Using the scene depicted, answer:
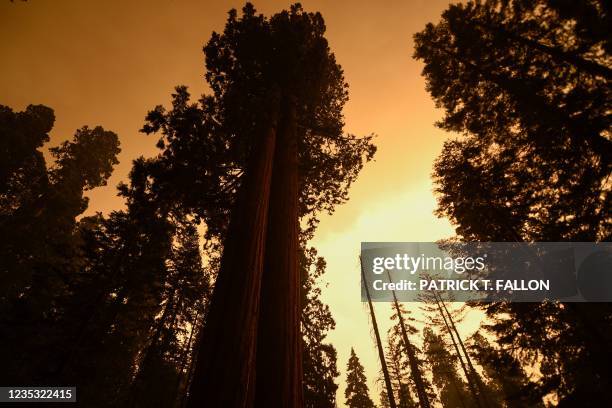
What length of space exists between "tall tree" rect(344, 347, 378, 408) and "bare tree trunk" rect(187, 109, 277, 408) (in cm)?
3934

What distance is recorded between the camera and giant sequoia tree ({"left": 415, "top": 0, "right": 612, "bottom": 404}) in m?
6.59

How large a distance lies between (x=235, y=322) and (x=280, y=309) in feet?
2.37

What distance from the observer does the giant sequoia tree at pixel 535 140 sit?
659 centimetres

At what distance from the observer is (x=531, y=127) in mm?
7801

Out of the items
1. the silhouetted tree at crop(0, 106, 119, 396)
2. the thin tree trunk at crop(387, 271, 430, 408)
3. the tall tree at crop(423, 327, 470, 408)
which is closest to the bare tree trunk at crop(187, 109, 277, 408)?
the silhouetted tree at crop(0, 106, 119, 396)

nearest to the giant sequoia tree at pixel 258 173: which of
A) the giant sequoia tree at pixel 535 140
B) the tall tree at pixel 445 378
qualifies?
the giant sequoia tree at pixel 535 140

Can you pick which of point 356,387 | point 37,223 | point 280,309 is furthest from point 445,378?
point 37,223

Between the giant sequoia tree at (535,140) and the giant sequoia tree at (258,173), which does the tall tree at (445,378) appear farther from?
the giant sequoia tree at (258,173)

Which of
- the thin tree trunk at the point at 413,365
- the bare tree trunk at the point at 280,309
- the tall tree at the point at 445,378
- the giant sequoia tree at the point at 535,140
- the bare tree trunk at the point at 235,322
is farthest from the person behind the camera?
the tall tree at the point at 445,378

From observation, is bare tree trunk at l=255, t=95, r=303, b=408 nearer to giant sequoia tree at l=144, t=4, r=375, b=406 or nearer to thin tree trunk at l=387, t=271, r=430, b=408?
giant sequoia tree at l=144, t=4, r=375, b=406

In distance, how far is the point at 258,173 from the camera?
3.96 metres

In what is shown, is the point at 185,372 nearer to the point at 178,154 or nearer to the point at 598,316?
the point at 178,154

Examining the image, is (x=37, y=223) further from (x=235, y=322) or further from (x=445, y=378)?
(x=445, y=378)

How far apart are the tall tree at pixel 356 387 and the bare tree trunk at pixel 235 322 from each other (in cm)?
3934
